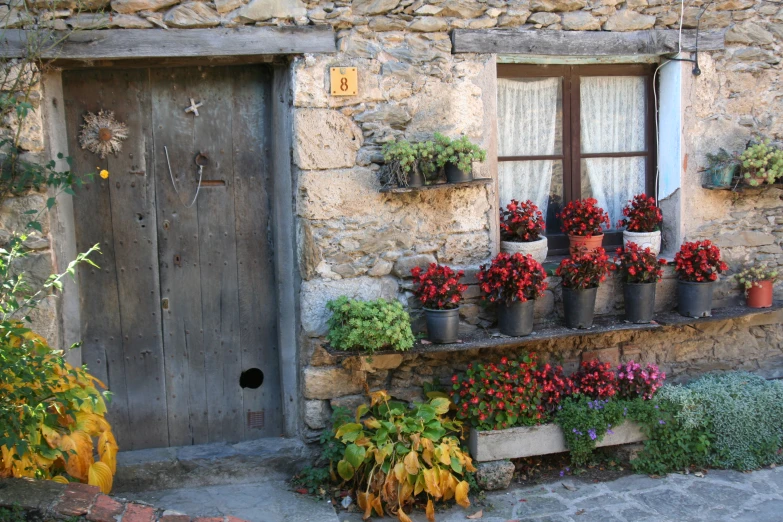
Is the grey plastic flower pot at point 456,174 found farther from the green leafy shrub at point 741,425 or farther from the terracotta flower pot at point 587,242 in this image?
the green leafy shrub at point 741,425

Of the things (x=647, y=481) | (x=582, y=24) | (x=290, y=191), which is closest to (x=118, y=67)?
(x=290, y=191)

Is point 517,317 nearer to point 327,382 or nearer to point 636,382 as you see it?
point 636,382

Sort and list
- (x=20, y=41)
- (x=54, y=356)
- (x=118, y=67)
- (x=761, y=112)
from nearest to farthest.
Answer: (x=54, y=356), (x=20, y=41), (x=118, y=67), (x=761, y=112)

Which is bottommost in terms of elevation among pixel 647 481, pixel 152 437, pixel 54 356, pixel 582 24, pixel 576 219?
pixel 647 481

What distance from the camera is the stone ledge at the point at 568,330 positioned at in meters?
4.20

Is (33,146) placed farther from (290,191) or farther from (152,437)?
(152,437)

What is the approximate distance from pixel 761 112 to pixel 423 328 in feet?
8.66

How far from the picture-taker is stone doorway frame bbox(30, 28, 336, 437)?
4.02m

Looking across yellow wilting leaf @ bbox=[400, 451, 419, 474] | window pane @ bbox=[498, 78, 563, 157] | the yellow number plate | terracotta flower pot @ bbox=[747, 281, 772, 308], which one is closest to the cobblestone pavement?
yellow wilting leaf @ bbox=[400, 451, 419, 474]

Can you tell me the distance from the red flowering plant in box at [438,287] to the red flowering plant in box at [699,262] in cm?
146

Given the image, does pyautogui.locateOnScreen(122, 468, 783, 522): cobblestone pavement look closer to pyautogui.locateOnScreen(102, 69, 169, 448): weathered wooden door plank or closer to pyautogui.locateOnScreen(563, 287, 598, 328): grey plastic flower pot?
pyautogui.locateOnScreen(102, 69, 169, 448): weathered wooden door plank

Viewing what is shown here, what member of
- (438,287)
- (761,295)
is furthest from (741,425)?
(438,287)

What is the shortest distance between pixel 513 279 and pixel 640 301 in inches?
35.3

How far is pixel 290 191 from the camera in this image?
4.34 metres
